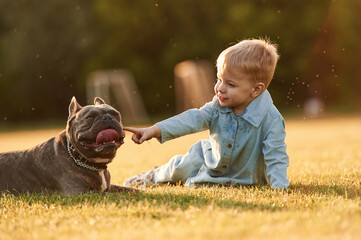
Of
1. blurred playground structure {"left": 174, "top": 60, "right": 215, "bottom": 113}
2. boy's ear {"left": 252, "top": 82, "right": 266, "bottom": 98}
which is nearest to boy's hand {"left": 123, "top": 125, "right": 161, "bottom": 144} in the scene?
boy's ear {"left": 252, "top": 82, "right": 266, "bottom": 98}

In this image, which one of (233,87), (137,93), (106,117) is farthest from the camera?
(137,93)

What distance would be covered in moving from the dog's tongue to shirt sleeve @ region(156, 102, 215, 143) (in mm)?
496

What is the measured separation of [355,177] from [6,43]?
2749 centimetres

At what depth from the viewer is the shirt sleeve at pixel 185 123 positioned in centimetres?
459

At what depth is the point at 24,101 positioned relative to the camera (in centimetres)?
2917

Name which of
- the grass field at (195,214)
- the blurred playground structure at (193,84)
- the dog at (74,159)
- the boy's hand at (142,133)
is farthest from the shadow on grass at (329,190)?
the blurred playground structure at (193,84)

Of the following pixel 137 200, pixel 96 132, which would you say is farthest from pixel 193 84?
pixel 137 200

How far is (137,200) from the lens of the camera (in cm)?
411

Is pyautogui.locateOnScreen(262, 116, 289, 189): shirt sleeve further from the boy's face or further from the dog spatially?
the dog

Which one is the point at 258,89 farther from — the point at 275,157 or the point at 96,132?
the point at 96,132

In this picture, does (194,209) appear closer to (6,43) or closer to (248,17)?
(248,17)

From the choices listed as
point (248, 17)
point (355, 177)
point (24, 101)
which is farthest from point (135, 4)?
point (355, 177)

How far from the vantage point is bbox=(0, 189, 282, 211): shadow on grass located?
3.71 meters

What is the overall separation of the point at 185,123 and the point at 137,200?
968mm
